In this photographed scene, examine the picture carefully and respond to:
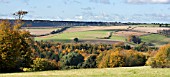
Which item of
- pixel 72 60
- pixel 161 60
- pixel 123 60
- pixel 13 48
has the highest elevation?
pixel 13 48

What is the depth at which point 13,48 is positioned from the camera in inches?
2221

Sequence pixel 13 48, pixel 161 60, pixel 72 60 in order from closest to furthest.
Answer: pixel 13 48
pixel 161 60
pixel 72 60

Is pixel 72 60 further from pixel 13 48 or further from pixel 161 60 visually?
pixel 13 48

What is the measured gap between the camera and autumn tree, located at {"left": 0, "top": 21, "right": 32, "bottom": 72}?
2147 inches

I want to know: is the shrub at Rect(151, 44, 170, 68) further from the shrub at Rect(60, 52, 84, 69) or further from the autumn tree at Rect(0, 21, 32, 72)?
the shrub at Rect(60, 52, 84, 69)

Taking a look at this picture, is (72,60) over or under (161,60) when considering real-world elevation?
under

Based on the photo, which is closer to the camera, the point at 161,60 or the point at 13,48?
the point at 13,48

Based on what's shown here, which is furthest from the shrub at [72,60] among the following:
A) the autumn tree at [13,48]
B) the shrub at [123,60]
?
the autumn tree at [13,48]

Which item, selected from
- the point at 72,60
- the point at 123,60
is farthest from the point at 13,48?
the point at 72,60

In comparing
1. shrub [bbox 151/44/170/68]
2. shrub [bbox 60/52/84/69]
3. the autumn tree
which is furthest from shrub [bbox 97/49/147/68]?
the autumn tree

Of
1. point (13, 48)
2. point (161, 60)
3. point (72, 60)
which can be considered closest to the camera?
point (13, 48)

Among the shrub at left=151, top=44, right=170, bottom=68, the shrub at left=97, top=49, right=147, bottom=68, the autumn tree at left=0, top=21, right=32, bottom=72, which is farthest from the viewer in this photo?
the shrub at left=97, top=49, right=147, bottom=68

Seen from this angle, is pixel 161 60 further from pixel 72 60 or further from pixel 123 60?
pixel 72 60

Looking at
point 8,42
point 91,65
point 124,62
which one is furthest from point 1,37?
point 91,65
